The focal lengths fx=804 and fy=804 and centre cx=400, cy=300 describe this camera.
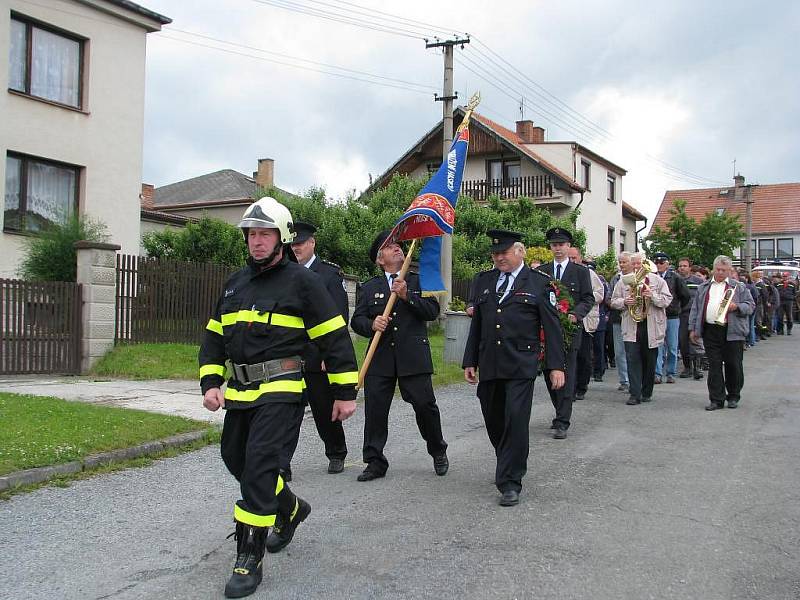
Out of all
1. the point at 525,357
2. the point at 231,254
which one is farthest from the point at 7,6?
the point at 525,357

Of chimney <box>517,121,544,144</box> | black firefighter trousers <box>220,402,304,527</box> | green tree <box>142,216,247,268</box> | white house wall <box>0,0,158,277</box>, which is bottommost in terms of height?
black firefighter trousers <box>220,402,304,527</box>

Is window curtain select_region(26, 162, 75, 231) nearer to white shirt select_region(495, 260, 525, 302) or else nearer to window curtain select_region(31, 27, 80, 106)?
window curtain select_region(31, 27, 80, 106)

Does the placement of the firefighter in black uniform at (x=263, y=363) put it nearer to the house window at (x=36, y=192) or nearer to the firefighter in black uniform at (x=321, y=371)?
the firefighter in black uniform at (x=321, y=371)

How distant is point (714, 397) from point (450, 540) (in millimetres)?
6562

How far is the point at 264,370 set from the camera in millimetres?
4230

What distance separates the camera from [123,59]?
20156 mm

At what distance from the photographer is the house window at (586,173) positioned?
39.4 m

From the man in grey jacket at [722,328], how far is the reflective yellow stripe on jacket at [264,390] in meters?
7.56

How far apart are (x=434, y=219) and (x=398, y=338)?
3.62 feet

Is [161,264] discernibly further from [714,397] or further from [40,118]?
[714,397]

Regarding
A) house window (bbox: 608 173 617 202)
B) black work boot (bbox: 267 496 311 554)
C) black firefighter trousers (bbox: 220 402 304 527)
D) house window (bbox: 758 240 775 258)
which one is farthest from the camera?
house window (bbox: 758 240 775 258)

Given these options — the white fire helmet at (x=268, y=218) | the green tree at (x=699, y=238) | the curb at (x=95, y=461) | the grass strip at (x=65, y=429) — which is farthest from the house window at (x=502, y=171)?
the white fire helmet at (x=268, y=218)

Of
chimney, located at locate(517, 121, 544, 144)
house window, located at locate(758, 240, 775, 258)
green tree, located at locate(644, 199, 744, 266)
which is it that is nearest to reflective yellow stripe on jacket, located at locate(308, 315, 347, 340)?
green tree, located at locate(644, 199, 744, 266)

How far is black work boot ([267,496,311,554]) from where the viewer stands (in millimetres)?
4609
